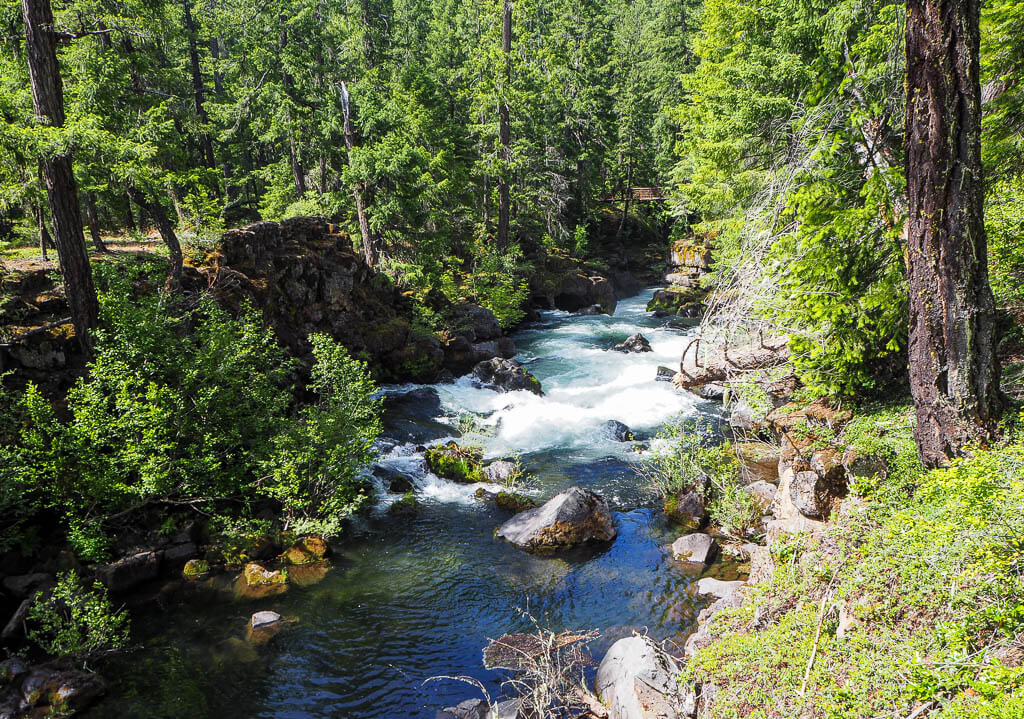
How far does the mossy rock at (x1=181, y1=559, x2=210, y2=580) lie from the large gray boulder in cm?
687

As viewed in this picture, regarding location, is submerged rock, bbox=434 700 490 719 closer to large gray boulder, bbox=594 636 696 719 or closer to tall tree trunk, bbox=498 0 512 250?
large gray boulder, bbox=594 636 696 719

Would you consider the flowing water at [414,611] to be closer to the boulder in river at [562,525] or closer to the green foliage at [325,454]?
the boulder in river at [562,525]

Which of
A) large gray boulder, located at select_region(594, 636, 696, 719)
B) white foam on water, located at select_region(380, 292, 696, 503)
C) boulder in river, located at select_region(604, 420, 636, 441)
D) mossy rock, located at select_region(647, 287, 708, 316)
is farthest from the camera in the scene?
mossy rock, located at select_region(647, 287, 708, 316)

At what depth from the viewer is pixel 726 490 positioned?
10492 millimetres

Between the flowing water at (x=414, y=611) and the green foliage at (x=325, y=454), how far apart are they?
3.05 ft

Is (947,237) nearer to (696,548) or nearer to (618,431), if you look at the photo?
(696,548)

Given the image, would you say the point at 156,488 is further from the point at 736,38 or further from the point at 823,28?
the point at 736,38

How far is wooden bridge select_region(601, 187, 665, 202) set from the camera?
4392cm

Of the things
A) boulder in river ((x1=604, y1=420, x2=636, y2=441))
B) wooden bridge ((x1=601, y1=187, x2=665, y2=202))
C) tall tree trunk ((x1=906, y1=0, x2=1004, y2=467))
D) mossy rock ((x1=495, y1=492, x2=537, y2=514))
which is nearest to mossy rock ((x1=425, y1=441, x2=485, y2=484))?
mossy rock ((x1=495, y1=492, x2=537, y2=514))

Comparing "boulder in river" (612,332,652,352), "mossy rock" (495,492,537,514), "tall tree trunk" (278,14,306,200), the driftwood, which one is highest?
"tall tree trunk" (278,14,306,200)

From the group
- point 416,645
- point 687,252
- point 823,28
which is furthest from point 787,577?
point 687,252

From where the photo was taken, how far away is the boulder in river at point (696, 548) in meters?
9.91

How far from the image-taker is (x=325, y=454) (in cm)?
1109

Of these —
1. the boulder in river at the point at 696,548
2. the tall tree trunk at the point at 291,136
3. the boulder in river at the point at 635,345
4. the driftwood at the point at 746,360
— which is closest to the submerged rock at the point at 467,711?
the boulder in river at the point at 696,548
